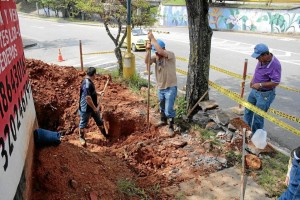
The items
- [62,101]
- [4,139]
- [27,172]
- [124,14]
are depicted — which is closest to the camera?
[4,139]

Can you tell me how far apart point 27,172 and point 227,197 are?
2.67 meters

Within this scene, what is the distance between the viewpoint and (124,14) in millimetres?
9359

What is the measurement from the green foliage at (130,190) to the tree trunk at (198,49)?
9.29 feet

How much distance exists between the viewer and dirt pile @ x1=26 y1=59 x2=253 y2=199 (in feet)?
12.5

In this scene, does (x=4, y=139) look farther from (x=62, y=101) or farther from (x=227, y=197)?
(x=62, y=101)

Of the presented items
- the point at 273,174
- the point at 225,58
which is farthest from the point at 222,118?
the point at 225,58

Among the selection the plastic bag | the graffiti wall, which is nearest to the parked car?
the graffiti wall

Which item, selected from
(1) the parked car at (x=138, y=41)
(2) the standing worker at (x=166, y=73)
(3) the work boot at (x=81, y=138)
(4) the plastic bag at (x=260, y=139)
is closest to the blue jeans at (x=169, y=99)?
(2) the standing worker at (x=166, y=73)

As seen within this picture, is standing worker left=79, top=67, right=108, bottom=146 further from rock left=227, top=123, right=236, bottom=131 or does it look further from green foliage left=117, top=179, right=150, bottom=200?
A: rock left=227, top=123, right=236, bottom=131

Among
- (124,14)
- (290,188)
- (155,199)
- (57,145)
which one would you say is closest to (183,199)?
(155,199)

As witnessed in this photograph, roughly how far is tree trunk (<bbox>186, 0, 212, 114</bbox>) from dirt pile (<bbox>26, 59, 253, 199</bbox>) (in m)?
1.09

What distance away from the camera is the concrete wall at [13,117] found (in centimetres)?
267

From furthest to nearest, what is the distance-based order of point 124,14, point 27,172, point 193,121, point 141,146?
1. point 124,14
2. point 193,121
3. point 141,146
4. point 27,172

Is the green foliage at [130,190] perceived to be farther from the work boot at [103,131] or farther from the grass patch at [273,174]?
the work boot at [103,131]
